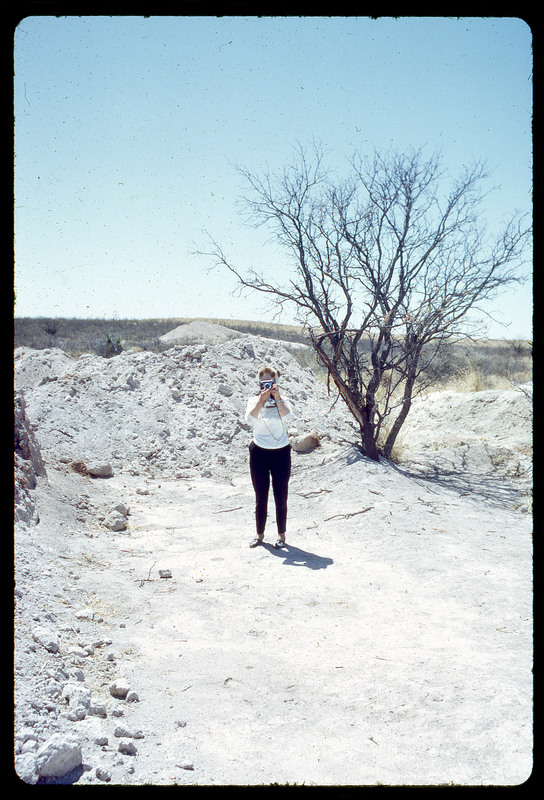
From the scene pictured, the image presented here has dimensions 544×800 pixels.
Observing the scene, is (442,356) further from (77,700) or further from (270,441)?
(77,700)

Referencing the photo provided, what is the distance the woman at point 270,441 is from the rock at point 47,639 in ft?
8.95

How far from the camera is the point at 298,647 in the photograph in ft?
12.2

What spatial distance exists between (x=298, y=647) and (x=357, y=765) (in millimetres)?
1274

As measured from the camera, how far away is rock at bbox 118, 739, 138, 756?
7.95ft

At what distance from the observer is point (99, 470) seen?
8.99 meters

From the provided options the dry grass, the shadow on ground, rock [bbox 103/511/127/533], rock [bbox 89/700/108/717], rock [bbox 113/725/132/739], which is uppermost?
the dry grass

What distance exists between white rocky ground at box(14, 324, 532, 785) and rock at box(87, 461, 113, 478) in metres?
0.03

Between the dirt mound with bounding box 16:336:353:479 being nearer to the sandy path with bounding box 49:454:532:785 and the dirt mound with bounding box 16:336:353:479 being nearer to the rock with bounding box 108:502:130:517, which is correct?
the rock with bounding box 108:502:130:517

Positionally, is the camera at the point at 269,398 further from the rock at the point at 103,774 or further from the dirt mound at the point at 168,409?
the dirt mound at the point at 168,409

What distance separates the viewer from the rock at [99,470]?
29.4 feet

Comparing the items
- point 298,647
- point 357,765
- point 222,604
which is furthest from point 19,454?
point 357,765

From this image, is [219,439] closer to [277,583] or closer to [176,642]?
[277,583]

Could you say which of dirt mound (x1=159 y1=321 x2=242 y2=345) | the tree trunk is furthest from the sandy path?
dirt mound (x1=159 y1=321 x2=242 y2=345)

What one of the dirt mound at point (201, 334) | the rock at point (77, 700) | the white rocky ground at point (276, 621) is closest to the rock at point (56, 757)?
the white rocky ground at point (276, 621)
